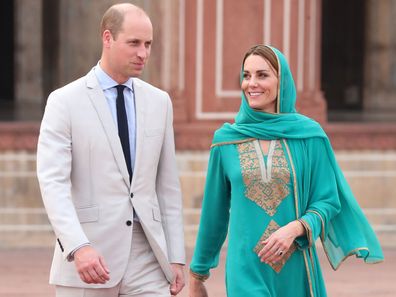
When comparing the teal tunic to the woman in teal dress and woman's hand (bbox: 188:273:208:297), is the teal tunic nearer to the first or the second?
the woman in teal dress

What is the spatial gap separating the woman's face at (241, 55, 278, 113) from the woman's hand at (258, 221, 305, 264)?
51cm

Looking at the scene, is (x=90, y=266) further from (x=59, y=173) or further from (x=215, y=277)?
(x=215, y=277)

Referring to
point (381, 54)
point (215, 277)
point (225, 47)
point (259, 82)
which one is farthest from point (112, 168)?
point (381, 54)

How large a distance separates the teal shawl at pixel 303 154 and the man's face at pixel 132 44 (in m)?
0.47

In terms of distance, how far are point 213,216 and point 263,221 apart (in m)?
0.29

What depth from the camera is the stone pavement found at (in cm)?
852

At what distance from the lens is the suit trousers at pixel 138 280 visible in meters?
4.40

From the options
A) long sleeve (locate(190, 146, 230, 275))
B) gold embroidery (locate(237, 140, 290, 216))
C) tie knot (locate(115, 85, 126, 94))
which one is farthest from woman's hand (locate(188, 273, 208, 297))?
tie knot (locate(115, 85, 126, 94))

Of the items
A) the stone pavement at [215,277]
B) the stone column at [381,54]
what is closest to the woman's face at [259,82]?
the stone pavement at [215,277]

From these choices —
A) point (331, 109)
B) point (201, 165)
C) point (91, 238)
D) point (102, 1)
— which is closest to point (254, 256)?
point (91, 238)

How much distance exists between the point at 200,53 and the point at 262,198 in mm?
6325

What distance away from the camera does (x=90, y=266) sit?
4188 millimetres

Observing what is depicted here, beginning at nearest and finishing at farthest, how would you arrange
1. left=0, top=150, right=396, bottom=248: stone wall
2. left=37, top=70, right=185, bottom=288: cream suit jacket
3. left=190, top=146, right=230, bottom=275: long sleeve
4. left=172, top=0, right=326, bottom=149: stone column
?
left=37, top=70, right=185, bottom=288: cream suit jacket, left=190, top=146, right=230, bottom=275: long sleeve, left=0, top=150, right=396, bottom=248: stone wall, left=172, top=0, right=326, bottom=149: stone column

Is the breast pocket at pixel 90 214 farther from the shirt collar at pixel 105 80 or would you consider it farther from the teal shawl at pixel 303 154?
the teal shawl at pixel 303 154
